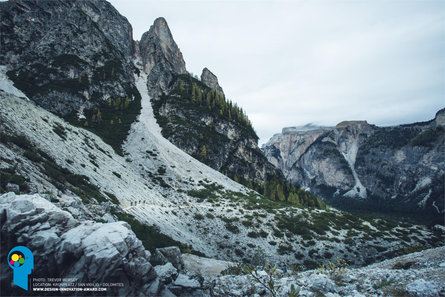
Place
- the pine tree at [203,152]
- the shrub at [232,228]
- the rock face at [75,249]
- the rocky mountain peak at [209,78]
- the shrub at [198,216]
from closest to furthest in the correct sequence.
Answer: the rock face at [75,249]
the shrub at [232,228]
the shrub at [198,216]
the pine tree at [203,152]
the rocky mountain peak at [209,78]

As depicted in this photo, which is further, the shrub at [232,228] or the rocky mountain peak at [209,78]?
the rocky mountain peak at [209,78]

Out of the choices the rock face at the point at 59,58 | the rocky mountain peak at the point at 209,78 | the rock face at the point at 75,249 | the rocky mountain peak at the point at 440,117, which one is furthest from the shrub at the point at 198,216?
the rocky mountain peak at the point at 440,117

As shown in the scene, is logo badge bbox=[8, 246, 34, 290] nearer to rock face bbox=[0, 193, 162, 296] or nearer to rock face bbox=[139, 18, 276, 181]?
rock face bbox=[0, 193, 162, 296]

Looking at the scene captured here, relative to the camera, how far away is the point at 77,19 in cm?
9900

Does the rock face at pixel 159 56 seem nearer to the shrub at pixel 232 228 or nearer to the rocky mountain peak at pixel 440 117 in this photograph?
the shrub at pixel 232 228

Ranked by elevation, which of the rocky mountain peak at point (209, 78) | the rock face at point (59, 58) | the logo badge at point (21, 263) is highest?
the rocky mountain peak at point (209, 78)

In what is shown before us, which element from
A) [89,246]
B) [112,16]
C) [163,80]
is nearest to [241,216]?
[89,246]

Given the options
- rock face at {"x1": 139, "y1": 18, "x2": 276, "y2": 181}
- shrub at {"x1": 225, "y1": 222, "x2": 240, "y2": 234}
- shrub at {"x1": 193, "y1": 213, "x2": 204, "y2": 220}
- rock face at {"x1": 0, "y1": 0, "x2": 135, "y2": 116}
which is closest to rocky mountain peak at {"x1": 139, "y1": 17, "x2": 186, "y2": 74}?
rock face at {"x1": 139, "y1": 18, "x2": 276, "y2": 181}

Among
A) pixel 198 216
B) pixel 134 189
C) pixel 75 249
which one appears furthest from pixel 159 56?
pixel 75 249

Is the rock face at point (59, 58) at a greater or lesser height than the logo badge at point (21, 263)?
greater

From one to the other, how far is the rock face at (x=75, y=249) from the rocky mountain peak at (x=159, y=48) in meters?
151

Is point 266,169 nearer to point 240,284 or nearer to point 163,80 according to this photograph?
point 163,80

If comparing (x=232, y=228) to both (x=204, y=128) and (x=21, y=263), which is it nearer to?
(x=21, y=263)

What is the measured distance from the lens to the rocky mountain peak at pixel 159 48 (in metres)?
144
